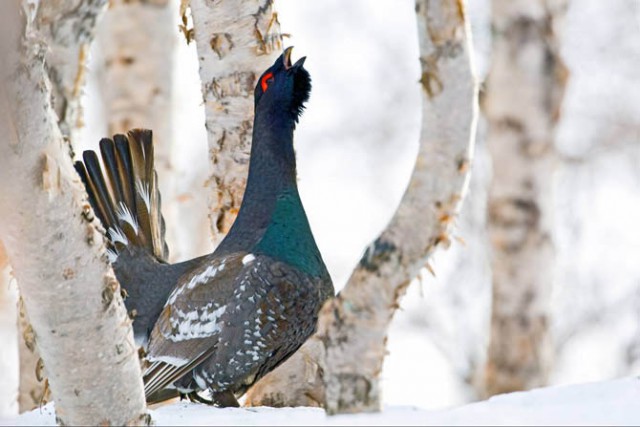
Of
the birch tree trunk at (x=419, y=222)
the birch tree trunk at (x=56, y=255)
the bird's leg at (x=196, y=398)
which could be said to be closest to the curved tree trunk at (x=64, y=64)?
the bird's leg at (x=196, y=398)

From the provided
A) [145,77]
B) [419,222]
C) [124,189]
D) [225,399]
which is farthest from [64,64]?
[419,222]

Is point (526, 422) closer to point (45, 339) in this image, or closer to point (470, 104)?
point (470, 104)

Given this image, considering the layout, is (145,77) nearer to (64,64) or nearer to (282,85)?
(64,64)

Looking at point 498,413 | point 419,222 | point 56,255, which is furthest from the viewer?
point 498,413

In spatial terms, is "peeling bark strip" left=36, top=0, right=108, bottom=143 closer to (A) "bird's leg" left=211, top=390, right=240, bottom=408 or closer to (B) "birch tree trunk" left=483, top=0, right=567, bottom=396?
(A) "bird's leg" left=211, top=390, right=240, bottom=408

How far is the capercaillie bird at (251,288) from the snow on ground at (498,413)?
0.79 metres

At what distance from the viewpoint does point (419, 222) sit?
2.91 metres

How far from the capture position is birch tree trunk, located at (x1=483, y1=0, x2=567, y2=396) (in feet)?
23.1

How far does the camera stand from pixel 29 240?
2693mm

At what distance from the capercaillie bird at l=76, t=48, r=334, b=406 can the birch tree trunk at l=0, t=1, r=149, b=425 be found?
5.35ft

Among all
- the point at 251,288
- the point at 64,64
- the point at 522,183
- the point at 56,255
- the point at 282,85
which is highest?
the point at 64,64

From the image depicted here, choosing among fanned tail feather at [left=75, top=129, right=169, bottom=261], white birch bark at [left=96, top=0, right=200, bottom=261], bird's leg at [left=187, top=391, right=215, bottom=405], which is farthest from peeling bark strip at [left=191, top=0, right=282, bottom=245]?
white birch bark at [left=96, top=0, right=200, bottom=261]

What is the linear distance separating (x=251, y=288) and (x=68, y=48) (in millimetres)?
1767

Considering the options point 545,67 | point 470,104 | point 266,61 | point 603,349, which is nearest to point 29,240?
point 470,104
